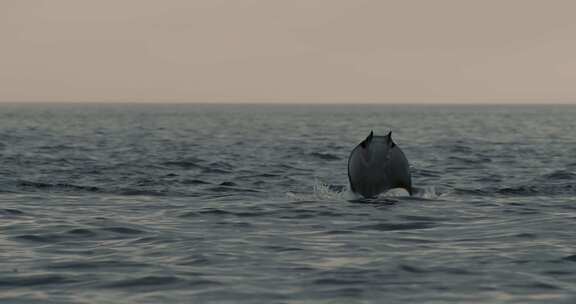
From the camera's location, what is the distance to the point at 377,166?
19766mm

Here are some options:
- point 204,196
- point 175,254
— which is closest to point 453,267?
point 175,254

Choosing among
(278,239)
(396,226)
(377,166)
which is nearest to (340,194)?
(377,166)

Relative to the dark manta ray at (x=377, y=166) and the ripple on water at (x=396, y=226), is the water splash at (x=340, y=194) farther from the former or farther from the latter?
the ripple on water at (x=396, y=226)

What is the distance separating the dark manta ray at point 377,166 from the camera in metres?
19.6

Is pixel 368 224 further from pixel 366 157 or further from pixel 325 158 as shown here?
pixel 325 158

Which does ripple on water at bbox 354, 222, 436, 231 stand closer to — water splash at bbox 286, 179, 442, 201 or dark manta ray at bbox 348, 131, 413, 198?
dark manta ray at bbox 348, 131, 413, 198

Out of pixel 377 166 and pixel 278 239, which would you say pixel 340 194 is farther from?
pixel 278 239

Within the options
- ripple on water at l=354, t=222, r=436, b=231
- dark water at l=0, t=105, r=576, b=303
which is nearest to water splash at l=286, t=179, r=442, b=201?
dark water at l=0, t=105, r=576, b=303

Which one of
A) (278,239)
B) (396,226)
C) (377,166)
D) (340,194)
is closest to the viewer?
(278,239)

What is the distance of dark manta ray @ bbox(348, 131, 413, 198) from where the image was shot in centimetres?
1961

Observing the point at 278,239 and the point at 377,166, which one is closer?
the point at 278,239

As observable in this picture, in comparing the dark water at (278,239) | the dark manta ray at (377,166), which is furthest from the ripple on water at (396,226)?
the dark manta ray at (377,166)

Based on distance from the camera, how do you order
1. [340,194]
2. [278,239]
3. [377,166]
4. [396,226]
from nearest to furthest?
[278,239]
[396,226]
[377,166]
[340,194]

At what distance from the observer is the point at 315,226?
16828 mm
